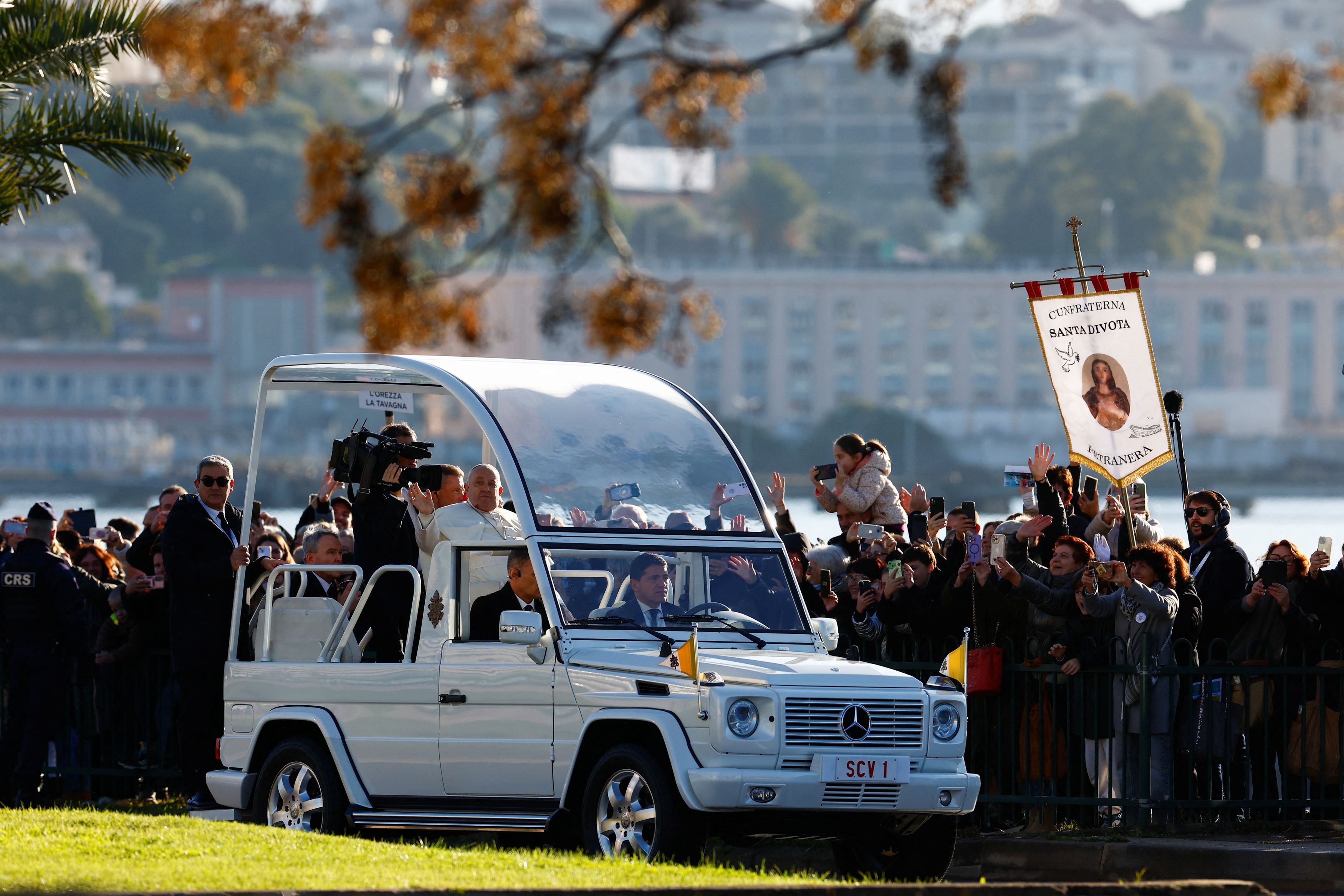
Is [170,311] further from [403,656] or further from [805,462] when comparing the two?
[403,656]

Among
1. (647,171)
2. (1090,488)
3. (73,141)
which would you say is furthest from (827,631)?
(647,171)

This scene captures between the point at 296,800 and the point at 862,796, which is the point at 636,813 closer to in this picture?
the point at 862,796

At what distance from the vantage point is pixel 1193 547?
13305mm

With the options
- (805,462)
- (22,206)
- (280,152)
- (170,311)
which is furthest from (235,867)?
(280,152)

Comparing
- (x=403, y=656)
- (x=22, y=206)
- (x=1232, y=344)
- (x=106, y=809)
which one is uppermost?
(x=1232, y=344)

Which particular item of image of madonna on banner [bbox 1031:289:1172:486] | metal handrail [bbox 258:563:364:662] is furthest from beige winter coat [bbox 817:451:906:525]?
metal handrail [bbox 258:563:364:662]

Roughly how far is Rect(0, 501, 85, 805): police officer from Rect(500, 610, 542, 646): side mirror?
4.52m

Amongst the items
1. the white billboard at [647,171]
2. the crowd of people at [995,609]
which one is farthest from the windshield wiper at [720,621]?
the white billboard at [647,171]

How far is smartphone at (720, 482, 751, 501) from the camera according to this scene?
11.5 meters

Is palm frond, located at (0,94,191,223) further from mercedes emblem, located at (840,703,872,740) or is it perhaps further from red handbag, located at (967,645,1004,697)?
mercedes emblem, located at (840,703,872,740)

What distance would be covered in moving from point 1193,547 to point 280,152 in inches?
7136

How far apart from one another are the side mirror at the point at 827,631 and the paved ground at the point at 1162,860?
135 cm

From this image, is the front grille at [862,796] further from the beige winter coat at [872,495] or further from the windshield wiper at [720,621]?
the beige winter coat at [872,495]

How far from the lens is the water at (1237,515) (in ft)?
315
